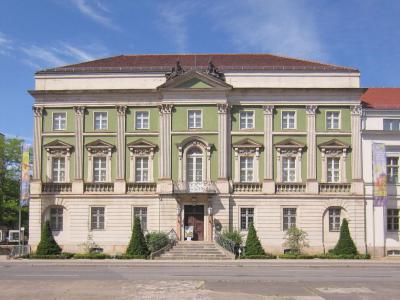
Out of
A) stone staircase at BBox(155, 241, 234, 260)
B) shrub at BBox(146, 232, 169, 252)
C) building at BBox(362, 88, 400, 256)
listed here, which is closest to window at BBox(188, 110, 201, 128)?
shrub at BBox(146, 232, 169, 252)

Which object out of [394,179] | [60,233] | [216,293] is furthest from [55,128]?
[216,293]

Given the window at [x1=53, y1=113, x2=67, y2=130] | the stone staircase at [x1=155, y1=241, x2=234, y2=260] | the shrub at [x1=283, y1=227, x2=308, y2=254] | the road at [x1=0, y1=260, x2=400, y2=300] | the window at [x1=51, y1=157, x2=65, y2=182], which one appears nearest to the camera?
the road at [x1=0, y1=260, x2=400, y2=300]

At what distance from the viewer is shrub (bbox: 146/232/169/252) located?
126ft

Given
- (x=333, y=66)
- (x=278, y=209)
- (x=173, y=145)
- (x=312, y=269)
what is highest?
(x=333, y=66)

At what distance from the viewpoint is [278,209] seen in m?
42.6

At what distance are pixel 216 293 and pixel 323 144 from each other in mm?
25982

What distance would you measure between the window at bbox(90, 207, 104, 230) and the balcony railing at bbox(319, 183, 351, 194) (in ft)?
Answer: 51.8

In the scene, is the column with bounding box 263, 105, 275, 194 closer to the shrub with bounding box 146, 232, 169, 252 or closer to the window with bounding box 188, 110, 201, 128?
the window with bounding box 188, 110, 201, 128

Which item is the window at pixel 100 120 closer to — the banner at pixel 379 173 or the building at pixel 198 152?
the building at pixel 198 152

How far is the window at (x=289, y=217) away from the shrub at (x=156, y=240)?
8.54m

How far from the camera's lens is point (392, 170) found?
43.0 m

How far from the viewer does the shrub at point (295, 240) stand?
4122cm

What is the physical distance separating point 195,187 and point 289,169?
6.96m

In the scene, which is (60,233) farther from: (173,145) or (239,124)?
(239,124)
